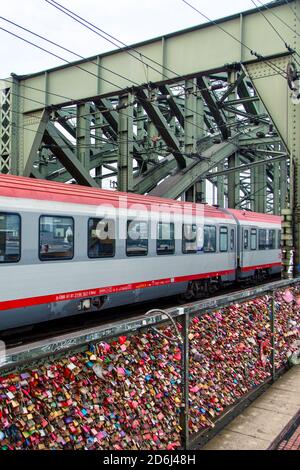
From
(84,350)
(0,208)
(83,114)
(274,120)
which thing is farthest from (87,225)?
(83,114)

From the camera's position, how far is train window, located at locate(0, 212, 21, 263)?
25.4 ft

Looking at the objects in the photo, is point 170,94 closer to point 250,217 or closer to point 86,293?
point 250,217

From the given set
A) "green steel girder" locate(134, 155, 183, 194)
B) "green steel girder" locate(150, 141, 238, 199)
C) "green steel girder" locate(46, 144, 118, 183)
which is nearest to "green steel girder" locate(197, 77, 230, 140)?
"green steel girder" locate(150, 141, 238, 199)

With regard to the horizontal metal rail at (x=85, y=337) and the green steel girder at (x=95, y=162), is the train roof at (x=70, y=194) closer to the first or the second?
the horizontal metal rail at (x=85, y=337)

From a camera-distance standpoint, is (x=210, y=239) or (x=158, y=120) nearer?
(x=210, y=239)

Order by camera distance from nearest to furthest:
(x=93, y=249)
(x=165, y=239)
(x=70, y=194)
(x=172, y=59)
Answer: (x=70, y=194) < (x=93, y=249) < (x=165, y=239) < (x=172, y=59)

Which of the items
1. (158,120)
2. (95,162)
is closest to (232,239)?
(158,120)

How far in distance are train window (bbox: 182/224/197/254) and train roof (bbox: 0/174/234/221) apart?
55cm

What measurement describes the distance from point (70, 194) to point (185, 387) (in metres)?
6.13

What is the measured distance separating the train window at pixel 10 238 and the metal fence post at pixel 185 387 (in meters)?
4.62

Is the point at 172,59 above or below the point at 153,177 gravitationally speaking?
above

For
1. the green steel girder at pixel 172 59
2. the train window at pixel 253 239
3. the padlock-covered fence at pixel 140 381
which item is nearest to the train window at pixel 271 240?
the train window at pixel 253 239

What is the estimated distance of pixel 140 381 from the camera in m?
3.69

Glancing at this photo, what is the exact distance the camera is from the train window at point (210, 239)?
47.2 feet
